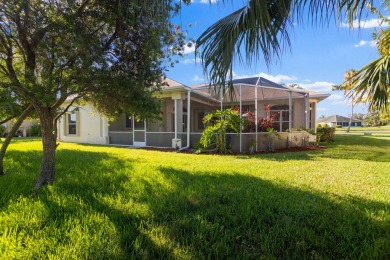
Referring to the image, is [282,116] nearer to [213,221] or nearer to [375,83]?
[375,83]

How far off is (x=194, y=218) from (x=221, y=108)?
9056 millimetres

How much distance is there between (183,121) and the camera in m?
17.7

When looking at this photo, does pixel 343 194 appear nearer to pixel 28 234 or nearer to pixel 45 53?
pixel 28 234

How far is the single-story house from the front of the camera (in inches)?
524

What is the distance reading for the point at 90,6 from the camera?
4652mm

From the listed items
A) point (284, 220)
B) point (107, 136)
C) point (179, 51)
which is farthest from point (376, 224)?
point (107, 136)

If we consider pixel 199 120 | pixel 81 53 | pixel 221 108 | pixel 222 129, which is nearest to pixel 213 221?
pixel 81 53

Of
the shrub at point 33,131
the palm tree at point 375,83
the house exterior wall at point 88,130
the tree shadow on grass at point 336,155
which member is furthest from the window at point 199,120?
the shrub at point 33,131

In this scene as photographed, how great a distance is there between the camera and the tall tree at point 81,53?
4.37 metres

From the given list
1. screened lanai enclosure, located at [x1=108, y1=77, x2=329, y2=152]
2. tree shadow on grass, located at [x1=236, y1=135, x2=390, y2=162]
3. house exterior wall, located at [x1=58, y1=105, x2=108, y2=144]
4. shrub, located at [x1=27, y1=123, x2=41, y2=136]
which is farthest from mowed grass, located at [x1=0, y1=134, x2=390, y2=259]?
shrub, located at [x1=27, y1=123, x2=41, y2=136]

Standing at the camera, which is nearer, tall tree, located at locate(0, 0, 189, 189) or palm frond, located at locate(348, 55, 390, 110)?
palm frond, located at locate(348, 55, 390, 110)

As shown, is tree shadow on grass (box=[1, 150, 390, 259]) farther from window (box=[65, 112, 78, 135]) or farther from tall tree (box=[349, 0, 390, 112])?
window (box=[65, 112, 78, 135])

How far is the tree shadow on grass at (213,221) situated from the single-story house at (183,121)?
7.77 metres

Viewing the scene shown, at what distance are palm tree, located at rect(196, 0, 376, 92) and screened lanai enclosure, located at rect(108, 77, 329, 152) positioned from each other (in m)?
7.90
